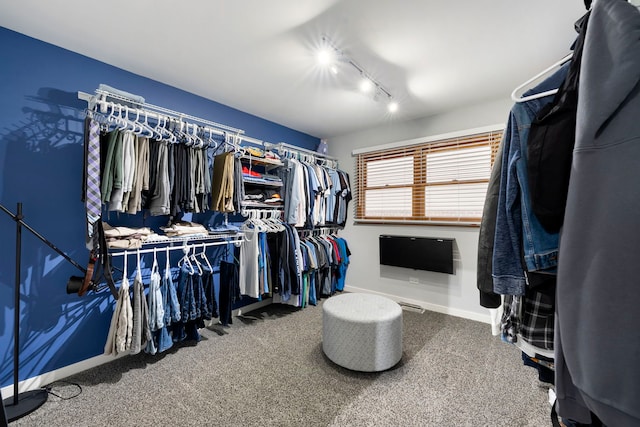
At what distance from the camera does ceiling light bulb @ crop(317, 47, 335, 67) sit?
81.7 inches

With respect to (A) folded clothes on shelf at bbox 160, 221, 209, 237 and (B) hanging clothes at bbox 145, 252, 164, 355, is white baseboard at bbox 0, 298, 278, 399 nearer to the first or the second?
(B) hanging clothes at bbox 145, 252, 164, 355

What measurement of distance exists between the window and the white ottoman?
172 cm

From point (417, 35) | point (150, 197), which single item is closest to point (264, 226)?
point (150, 197)

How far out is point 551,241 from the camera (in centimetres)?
74

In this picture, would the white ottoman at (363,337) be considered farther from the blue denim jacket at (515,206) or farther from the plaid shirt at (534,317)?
the blue denim jacket at (515,206)

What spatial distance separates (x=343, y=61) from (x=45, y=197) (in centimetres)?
259

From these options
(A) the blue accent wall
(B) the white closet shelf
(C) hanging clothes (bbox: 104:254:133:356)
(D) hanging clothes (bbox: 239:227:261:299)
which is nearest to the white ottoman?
(D) hanging clothes (bbox: 239:227:261:299)

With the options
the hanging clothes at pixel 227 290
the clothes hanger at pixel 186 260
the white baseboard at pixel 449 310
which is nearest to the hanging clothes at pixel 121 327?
the clothes hanger at pixel 186 260

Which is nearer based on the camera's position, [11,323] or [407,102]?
[11,323]

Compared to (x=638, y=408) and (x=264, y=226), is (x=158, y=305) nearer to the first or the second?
(x=264, y=226)

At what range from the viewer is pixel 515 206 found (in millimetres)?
839

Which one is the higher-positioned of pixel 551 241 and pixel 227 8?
pixel 227 8

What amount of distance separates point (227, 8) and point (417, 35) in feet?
4.33

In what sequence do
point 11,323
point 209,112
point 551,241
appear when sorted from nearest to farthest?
point 551,241
point 11,323
point 209,112
